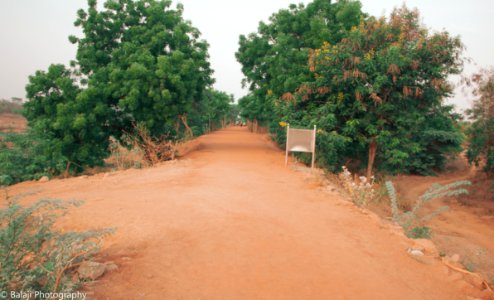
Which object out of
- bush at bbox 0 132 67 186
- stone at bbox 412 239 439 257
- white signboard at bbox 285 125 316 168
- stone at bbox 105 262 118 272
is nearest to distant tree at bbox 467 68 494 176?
white signboard at bbox 285 125 316 168

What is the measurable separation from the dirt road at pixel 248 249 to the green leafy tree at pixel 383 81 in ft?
17.9

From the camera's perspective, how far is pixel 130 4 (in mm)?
14016

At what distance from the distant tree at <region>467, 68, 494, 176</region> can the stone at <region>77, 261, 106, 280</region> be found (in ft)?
46.1

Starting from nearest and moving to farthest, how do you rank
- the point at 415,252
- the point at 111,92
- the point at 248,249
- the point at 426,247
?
the point at 248,249 < the point at 415,252 < the point at 426,247 < the point at 111,92

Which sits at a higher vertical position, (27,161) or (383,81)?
(383,81)

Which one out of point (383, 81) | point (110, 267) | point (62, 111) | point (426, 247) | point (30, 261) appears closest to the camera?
point (30, 261)

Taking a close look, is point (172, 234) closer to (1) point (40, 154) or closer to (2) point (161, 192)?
(2) point (161, 192)

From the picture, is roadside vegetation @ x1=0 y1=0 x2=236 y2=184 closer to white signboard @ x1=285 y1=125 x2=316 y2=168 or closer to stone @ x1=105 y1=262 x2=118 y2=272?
white signboard @ x1=285 y1=125 x2=316 y2=168

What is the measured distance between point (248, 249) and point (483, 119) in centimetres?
1269

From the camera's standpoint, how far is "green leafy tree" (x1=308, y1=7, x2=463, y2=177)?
1120 cm

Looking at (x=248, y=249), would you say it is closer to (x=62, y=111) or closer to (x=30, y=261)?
(x=30, y=261)

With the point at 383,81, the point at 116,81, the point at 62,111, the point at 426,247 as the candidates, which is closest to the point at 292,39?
the point at 383,81

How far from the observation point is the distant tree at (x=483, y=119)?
474 inches

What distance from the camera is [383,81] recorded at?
10.8 m
